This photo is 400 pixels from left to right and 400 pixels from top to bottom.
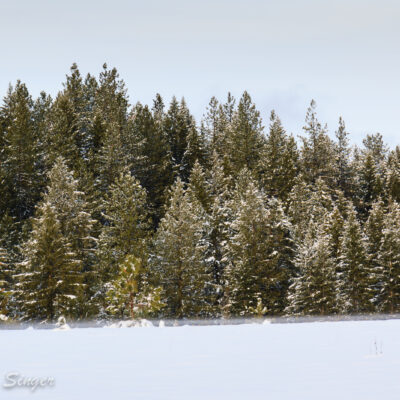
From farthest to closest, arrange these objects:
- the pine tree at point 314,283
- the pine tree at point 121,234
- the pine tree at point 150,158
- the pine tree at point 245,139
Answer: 1. the pine tree at point 245,139
2. the pine tree at point 150,158
3. the pine tree at point 314,283
4. the pine tree at point 121,234

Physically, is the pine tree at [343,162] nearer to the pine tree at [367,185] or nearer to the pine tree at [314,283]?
the pine tree at [367,185]

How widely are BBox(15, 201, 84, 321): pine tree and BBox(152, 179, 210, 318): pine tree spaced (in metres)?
7.54

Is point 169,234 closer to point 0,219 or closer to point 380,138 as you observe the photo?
point 0,219

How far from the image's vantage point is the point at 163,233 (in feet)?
138

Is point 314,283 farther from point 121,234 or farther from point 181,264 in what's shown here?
point 121,234

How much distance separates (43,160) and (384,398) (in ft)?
178

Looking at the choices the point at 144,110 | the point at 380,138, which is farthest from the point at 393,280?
the point at 380,138

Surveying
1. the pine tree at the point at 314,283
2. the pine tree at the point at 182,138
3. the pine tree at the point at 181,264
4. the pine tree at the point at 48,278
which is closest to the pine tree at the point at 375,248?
the pine tree at the point at 314,283

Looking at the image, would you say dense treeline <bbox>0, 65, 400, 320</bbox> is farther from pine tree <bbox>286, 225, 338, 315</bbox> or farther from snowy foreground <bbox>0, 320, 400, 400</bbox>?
snowy foreground <bbox>0, 320, 400, 400</bbox>

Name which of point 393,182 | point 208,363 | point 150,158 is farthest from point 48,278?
point 393,182

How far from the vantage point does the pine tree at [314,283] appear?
136 feet

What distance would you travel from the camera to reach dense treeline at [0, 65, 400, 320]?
36.8 meters

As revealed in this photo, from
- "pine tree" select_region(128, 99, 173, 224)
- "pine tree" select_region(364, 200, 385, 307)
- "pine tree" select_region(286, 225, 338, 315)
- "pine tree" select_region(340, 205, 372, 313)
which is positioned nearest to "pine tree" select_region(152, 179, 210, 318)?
"pine tree" select_region(286, 225, 338, 315)

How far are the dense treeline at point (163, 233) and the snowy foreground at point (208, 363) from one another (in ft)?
69.1
